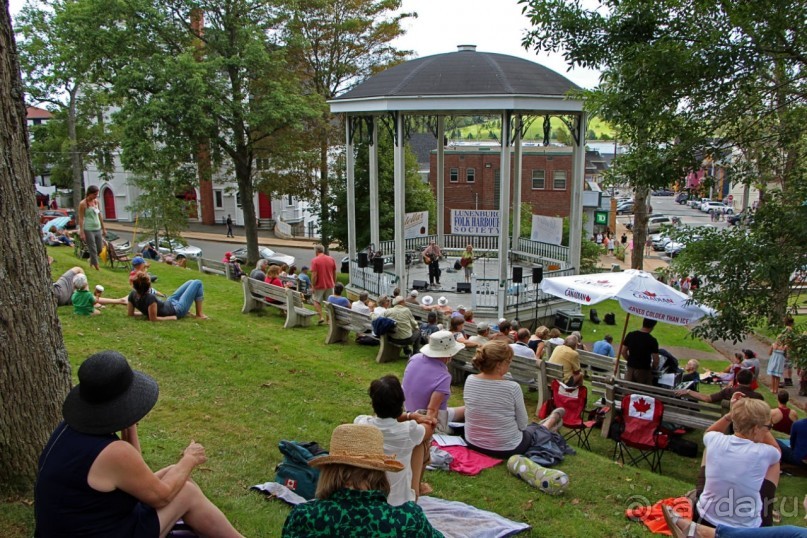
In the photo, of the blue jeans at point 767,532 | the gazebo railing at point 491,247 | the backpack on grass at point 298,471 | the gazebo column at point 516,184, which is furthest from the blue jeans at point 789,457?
the gazebo column at point 516,184

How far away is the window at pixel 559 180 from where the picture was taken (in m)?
50.0

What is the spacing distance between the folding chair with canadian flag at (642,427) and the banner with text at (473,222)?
1763 centimetres

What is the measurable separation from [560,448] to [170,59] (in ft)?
78.4

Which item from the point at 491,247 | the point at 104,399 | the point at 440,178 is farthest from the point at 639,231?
the point at 104,399

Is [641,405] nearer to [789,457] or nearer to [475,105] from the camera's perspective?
[789,457]

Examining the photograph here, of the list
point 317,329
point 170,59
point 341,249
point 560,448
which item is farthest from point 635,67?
point 341,249

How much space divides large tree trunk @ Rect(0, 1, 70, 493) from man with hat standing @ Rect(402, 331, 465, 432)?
10.8 feet

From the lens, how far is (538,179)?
5078 centimetres

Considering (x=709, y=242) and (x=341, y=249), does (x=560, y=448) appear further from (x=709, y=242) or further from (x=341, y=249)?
(x=341, y=249)

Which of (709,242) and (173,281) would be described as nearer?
(709,242)

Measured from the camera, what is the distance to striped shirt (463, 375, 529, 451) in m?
6.73

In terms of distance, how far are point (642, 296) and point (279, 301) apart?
8191 mm

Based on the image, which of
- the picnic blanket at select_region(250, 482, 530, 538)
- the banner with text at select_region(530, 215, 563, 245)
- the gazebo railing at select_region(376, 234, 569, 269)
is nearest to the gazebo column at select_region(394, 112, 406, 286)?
the gazebo railing at select_region(376, 234, 569, 269)

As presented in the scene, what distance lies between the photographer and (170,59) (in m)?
26.1
